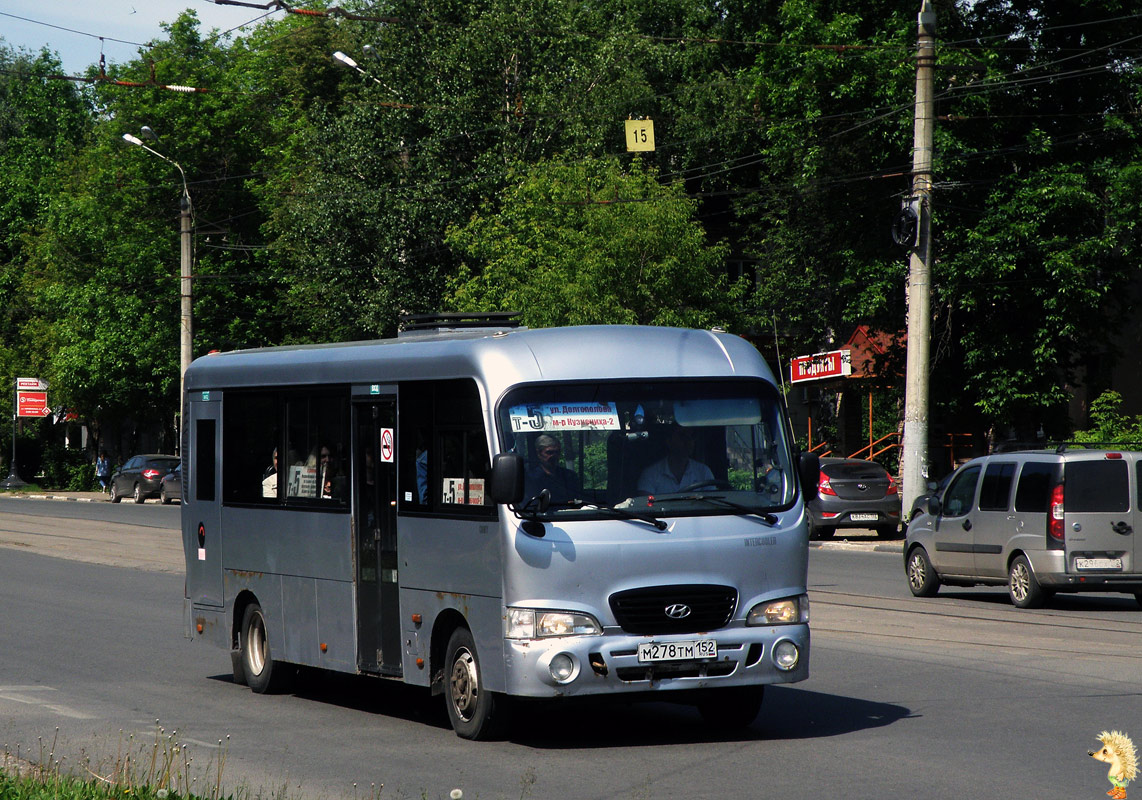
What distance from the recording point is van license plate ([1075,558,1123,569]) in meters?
17.0

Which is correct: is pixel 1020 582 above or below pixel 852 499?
below

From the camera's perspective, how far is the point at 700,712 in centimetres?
1009

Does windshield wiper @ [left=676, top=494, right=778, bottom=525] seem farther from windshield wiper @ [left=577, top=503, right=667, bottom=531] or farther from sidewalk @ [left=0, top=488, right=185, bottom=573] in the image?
sidewalk @ [left=0, top=488, right=185, bottom=573]

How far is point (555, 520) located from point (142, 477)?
45546 mm

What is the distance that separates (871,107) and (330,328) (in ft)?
75.1

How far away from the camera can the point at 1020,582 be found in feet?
57.6

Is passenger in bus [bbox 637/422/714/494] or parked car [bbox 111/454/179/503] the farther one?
parked car [bbox 111/454/179/503]

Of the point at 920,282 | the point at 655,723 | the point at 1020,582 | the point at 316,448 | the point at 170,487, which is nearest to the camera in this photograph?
the point at 655,723

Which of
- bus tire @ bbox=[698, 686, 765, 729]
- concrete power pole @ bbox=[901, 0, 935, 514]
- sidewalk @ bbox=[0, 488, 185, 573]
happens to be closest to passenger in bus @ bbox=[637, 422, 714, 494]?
bus tire @ bbox=[698, 686, 765, 729]

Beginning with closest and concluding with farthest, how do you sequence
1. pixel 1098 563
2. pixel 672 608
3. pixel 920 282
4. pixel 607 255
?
pixel 672 608
pixel 1098 563
pixel 920 282
pixel 607 255

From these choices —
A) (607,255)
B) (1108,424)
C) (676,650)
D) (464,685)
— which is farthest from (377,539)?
(607,255)

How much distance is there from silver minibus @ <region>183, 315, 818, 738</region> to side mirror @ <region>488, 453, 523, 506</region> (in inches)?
0.5

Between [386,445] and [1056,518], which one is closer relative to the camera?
[386,445]

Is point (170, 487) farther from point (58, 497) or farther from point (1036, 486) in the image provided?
point (1036, 486)
